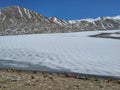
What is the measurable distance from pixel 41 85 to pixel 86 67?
3.63 m

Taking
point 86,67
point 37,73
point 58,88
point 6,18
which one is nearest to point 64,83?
point 58,88

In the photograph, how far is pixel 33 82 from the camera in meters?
9.36

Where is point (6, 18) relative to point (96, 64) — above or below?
above

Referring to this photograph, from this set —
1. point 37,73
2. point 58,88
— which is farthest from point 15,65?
point 58,88

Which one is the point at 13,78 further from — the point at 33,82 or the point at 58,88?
the point at 58,88

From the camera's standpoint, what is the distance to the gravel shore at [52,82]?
28.5ft

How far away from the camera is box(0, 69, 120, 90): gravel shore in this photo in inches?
342

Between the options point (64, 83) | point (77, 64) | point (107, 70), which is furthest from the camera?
point (77, 64)

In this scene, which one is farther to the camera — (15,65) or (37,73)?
(15,65)

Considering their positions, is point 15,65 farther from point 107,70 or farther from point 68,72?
point 107,70

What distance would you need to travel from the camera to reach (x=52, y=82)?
9.44 meters

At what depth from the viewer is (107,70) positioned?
1130cm

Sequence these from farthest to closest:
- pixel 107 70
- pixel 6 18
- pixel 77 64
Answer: pixel 6 18
pixel 77 64
pixel 107 70

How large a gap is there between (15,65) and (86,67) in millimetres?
3099
